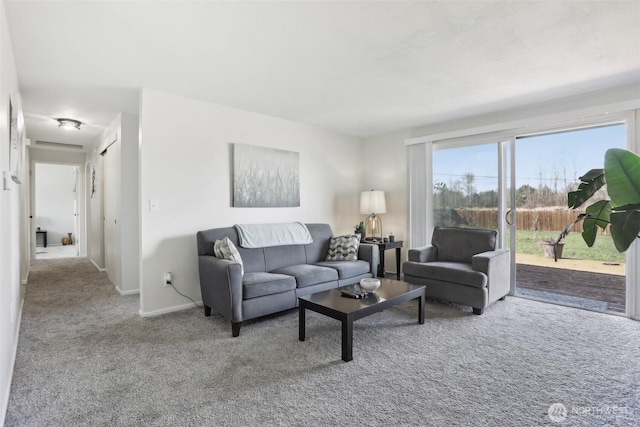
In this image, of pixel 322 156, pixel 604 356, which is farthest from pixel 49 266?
pixel 604 356

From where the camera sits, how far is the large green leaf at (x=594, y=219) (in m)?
Result: 2.05

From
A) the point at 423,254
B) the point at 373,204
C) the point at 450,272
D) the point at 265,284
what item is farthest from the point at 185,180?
the point at 450,272

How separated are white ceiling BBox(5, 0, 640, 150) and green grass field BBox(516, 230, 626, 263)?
1.74 meters

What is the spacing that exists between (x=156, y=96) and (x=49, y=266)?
15.4ft

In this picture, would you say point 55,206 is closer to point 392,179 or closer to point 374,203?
point 374,203

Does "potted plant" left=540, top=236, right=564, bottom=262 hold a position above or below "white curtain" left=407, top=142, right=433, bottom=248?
below

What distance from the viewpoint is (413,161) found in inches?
192

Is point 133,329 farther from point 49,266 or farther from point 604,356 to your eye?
point 49,266

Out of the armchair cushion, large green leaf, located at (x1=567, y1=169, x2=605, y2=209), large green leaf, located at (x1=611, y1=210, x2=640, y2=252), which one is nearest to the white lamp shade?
the armchair cushion

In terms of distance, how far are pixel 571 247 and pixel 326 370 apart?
4054 mm

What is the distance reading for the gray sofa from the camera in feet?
9.26

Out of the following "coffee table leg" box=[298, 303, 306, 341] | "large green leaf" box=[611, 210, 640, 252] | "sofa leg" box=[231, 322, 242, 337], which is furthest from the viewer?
"sofa leg" box=[231, 322, 242, 337]

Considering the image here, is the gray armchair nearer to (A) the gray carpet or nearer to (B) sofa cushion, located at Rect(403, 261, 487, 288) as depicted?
(B) sofa cushion, located at Rect(403, 261, 487, 288)

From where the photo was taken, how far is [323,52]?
8.20ft
